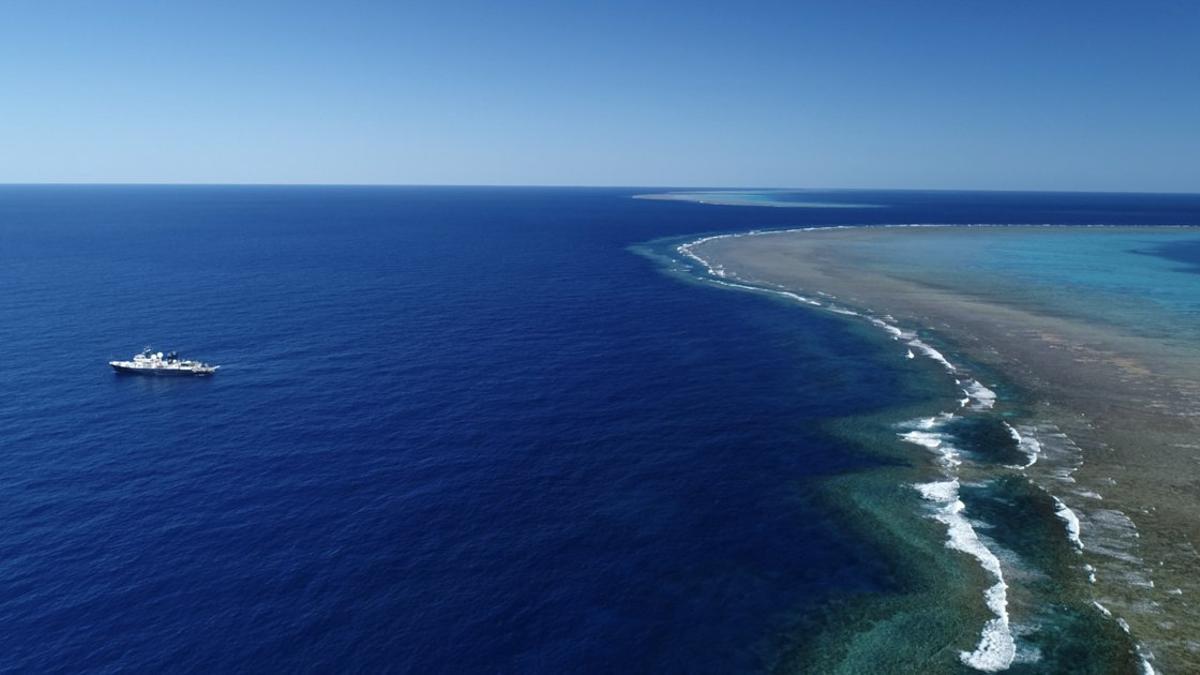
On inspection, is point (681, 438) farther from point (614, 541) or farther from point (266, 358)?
point (266, 358)

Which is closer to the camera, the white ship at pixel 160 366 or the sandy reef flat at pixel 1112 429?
the sandy reef flat at pixel 1112 429

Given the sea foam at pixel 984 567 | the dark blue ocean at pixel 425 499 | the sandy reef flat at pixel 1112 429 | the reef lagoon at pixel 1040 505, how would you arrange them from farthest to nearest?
1. the sandy reef flat at pixel 1112 429
2. the reef lagoon at pixel 1040 505
3. the dark blue ocean at pixel 425 499
4. the sea foam at pixel 984 567

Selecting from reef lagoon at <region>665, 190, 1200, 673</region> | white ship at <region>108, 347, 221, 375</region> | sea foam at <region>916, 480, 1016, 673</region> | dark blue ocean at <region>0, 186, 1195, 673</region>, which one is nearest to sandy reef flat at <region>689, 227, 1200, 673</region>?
reef lagoon at <region>665, 190, 1200, 673</region>

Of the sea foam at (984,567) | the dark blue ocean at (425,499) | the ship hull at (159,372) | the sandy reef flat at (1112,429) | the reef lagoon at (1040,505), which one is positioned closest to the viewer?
the sea foam at (984,567)

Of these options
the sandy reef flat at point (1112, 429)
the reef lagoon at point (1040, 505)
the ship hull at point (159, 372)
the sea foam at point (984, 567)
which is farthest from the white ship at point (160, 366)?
the sandy reef flat at point (1112, 429)

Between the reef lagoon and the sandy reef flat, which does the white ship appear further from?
the sandy reef flat

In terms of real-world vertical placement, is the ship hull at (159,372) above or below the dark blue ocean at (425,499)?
above

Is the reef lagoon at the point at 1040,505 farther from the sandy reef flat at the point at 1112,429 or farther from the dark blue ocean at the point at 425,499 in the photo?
the dark blue ocean at the point at 425,499

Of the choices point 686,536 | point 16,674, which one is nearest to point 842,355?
point 686,536
